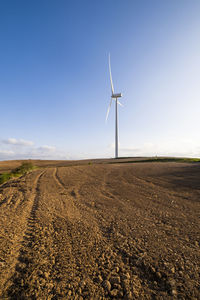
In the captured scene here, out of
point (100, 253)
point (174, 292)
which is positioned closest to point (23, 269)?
point (100, 253)

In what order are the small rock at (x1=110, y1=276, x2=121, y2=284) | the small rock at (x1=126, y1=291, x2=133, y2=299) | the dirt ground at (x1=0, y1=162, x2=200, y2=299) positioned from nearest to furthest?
the small rock at (x1=126, y1=291, x2=133, y2=299) < the dirt ground at (x1=0, y1=162, x2=200, y2=299) < the small rock at (x1=110, y1=276, x2=121, y2=284)

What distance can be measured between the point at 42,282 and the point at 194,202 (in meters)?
5.85

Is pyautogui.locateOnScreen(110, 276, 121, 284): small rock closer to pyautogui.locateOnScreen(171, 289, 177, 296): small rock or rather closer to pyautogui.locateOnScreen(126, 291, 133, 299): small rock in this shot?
pyautogui.locateOnScreen(126, 291, 133, 299): small rock

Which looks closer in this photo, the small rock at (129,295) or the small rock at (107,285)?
the small rock at (129,295)

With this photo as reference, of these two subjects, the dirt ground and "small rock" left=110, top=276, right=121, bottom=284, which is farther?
"small rock" left=110, top=276, right=121, bottom=284

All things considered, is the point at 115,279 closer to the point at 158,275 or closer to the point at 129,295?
the point at 129,295

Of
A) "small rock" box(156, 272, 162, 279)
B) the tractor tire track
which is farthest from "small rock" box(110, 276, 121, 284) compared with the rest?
the tractor tire track

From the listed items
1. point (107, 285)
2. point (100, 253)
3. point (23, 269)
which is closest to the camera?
point (107, 285)

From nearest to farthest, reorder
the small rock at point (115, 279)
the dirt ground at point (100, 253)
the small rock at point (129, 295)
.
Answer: the small rock at point (129, 295), the dirt ground at point (100, 253), the small rock at point (115, 279)

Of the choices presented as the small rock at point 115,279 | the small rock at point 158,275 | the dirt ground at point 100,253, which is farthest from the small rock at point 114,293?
the small rock at point 158,275

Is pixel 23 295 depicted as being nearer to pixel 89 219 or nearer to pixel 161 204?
pixel 89 219

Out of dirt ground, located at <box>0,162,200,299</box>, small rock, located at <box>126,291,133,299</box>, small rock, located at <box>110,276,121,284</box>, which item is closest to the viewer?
small rock, located at <box>126,291,133,299</box>

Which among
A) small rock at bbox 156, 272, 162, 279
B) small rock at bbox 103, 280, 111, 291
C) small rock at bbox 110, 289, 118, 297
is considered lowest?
small rock at bbox 110, 289, 118, 297

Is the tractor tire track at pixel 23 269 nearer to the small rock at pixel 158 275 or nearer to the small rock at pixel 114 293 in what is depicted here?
the small rock at pixel 114 293
